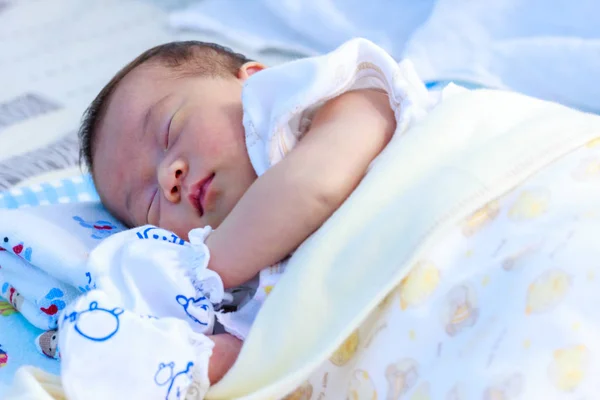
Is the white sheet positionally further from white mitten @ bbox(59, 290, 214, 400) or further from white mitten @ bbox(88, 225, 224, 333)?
white mitten @ bbox(59, 290, 214, 400)

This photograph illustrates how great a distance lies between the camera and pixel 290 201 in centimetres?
83

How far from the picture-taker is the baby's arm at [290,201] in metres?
0.84

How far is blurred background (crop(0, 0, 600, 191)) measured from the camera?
1.50 meters

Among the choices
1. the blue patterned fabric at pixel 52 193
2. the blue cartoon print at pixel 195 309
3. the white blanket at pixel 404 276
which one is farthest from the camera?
the blue patterned fabric at pixel 52 193

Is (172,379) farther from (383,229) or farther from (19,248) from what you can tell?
(19,248)

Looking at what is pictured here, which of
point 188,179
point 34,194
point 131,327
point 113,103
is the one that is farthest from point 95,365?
point 34,194

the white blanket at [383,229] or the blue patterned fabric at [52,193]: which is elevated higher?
the white blanket at [383,229]

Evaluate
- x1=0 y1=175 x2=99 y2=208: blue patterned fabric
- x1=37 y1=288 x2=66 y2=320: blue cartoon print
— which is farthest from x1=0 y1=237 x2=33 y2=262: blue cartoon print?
x1=0 y1=175 x2=99 y2=208: blue patterned fabric

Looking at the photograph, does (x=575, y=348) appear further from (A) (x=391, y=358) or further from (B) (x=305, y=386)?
(B) (x=305, y=386)

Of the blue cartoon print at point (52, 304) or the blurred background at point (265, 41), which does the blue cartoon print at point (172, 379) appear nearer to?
the blue cartoon print at point (52, 304)

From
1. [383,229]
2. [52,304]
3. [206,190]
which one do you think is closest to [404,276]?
[383,229]

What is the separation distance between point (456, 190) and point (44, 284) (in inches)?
22.7

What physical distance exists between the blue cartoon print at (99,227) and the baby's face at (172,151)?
0.02 meters

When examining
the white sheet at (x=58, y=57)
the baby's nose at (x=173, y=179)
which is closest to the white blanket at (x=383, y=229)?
the baby's nose at (x=173, y=179)
